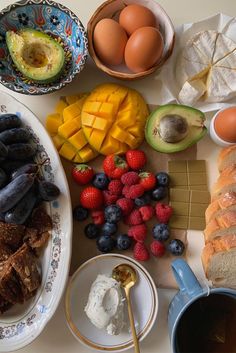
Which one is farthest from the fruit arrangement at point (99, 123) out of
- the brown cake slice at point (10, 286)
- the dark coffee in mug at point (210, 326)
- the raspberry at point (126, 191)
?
the dark coffee in mug at point (210, 326)

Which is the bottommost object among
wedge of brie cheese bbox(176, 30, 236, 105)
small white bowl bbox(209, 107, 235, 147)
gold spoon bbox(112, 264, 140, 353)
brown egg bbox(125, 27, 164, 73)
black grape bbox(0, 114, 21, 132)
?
gold spoon bbox(112, 264, 140, 353)

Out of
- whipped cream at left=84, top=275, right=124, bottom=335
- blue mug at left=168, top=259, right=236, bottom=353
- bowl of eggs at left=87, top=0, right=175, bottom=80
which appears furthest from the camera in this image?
bowl of eggs at left=87, top=0, right=175, bottom=80

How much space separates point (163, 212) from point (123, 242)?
0.41 feet

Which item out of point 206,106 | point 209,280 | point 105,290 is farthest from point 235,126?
point 105,290

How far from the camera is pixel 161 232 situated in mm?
990

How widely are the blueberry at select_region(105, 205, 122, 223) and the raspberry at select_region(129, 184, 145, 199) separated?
5 centimetres

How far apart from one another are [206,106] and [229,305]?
0.51 metres

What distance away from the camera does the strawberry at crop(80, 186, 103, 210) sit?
3.28 feet

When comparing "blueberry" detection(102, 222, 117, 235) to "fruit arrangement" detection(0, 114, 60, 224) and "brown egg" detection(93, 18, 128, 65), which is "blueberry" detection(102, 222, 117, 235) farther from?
"brown egg" detection(93, 18, 128, 65)

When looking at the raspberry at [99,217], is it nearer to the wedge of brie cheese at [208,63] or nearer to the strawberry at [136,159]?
the strawberry at [136,159]

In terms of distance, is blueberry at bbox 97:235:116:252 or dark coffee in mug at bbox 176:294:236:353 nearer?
dark coffee in mug at bbox 176:294:236:353

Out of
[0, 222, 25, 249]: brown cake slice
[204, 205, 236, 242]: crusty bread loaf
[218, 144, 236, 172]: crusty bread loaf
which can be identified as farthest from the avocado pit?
[0, 222, 25, 249]: brown cake slice

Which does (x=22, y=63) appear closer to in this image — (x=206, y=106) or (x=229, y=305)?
(x=206, y=106)

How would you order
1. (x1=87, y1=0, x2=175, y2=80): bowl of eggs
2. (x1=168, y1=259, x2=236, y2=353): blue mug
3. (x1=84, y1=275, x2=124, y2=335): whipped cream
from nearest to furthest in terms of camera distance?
(x1=168, y1=259, x2=236, y2=353): blue mug
(x1=84, y1=275, x2=124, y2=335): whipped cream
(x1=87, y1=0, x2=175, y2=80): bowl of eggs
